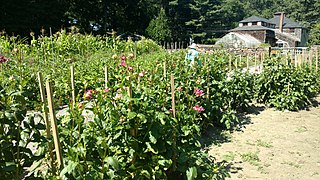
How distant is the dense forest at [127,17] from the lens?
21.9m

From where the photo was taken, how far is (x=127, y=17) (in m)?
33.0

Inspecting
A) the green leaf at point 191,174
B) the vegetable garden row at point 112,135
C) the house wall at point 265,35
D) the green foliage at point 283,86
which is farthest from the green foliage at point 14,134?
the house wall at point 265,35

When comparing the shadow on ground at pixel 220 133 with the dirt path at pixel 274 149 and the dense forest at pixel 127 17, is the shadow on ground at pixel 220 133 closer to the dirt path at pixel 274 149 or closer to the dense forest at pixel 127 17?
the dirt path at pixel 274 149

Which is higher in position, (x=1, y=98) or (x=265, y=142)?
(x=1, y=98)

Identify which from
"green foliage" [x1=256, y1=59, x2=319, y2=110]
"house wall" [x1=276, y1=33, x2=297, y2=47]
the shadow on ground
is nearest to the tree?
"house wall" [x1=276, y1=33, x2=297, y2=47]

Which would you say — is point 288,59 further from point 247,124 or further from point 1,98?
point 1,98

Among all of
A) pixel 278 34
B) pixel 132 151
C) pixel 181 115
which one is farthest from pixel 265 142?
pixel 278 34

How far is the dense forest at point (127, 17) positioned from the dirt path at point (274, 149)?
22.8 feet

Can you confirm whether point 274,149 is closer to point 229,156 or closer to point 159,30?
point 229,156

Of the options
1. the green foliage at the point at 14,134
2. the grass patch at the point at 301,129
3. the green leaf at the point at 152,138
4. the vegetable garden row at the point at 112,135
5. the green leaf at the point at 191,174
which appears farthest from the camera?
the grass patch at the point at 301,129

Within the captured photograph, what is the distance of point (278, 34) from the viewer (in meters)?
36.8

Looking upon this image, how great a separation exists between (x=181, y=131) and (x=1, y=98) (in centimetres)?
168

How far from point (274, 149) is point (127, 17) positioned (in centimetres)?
3117

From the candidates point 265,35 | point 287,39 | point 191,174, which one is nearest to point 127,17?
point 265,35
